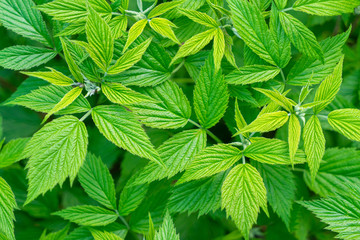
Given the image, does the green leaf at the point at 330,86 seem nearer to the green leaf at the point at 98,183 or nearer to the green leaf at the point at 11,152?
the green leaf at the point at 98,183

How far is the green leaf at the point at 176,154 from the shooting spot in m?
1.12

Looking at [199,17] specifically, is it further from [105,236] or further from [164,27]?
[105,236]

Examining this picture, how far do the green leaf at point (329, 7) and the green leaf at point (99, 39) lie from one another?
0.69 meters

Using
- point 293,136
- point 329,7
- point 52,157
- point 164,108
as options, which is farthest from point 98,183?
point 329,7

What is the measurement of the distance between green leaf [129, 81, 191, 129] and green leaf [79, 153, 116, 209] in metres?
0.36

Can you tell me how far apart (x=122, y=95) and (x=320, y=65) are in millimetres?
770

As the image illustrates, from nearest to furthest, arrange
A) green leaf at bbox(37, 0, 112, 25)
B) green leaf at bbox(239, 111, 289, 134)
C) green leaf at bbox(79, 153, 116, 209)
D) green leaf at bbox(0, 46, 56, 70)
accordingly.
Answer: green leaf at bbox(239, 111, 289, 134)
green leaf at bbox(37, 0, 112, 25)
green leaf at bbox(0, 46, 56, 70)
green leaf at bbox(79, 153, 116, 209)

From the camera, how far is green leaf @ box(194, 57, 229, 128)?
1142 millimetres

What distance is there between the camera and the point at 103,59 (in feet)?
3.59

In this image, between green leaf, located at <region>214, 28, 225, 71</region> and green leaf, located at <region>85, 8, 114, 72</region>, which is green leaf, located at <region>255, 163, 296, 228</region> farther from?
green leaf, located at <region>85, 8, 114, 72</region>

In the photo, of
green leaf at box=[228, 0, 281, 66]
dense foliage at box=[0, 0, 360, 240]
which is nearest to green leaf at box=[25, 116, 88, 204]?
dense foliage at box=[0, 0, 360, 240]

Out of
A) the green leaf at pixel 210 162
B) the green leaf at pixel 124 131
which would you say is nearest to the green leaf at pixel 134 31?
the green leaf at pixel 124 131

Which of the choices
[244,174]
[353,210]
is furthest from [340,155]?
[244,174]

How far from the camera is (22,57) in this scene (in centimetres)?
126
